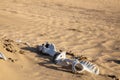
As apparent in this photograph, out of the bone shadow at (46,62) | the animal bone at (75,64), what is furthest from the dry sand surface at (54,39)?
the animal bone at (75,64)

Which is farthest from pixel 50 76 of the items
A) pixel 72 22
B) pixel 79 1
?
pixel 79 1

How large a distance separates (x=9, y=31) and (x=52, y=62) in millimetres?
2893

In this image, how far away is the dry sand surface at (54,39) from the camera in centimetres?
559

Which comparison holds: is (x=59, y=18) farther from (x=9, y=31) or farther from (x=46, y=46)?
(x=46, y=46)

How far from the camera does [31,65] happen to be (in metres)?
5.81

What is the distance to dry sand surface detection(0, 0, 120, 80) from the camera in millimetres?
5586

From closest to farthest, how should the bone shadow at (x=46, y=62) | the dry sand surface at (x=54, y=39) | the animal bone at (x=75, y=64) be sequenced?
1. the dry sand surface at (x=54, y=39)
2. the animal bone at (x=75, y=64)
3. the bone shadow at (x=46, y=62)

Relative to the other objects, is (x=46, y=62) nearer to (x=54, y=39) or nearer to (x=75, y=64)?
(x=75, y=64)

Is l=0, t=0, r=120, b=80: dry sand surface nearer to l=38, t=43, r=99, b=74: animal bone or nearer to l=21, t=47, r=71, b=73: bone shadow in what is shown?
l=21, t=47, r=71, b=73: bone shadow

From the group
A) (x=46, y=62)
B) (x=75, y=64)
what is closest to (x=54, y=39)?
(x=46, y=62)

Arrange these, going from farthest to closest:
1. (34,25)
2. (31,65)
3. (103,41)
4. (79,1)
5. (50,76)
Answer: (79,1), (34,25), (103,41), (31,65), (50,76)

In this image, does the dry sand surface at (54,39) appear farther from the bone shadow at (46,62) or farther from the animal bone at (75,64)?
the animal bone at (75,64)

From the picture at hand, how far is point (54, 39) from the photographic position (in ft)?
27.9

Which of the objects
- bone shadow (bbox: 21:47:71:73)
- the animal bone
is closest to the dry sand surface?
bone shadow (bbox: 21:47:71:73)
